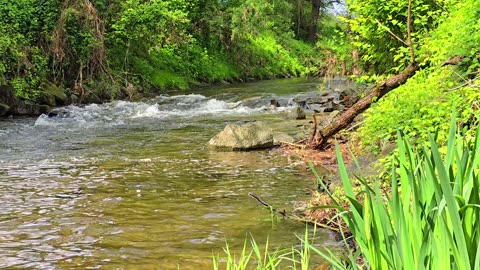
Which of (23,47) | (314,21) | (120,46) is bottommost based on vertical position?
(23,47)

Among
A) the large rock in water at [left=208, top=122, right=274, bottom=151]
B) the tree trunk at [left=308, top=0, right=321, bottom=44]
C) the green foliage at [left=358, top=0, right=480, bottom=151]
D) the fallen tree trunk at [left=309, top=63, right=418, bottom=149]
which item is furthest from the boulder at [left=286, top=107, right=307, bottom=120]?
the tree trunk at [left=308, top=0, right=321, bottom=44]

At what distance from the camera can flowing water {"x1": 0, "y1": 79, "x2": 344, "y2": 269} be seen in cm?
475

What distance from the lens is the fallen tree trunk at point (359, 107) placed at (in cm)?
722

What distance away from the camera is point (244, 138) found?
1017 centimetres

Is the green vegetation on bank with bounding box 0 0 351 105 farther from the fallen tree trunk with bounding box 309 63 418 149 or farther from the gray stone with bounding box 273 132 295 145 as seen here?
the fallen tree trunk with bounding box 309 63 418 149

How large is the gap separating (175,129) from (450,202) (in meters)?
11.5

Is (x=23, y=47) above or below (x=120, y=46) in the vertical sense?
below

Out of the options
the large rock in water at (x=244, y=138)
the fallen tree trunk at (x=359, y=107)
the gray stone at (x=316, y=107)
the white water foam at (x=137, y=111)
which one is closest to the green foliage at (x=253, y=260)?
the fallen tree trunk at (x=359, y=107)

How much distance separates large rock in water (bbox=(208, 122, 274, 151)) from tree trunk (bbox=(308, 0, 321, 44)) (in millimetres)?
34179

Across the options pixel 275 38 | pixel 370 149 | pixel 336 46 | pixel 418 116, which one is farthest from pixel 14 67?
pixel 275 38

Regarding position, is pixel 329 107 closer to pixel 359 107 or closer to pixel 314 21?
pixel 359 107

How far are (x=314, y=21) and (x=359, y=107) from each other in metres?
36.7

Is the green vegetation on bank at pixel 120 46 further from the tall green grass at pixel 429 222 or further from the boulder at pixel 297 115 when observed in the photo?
the tall green grass at pixel 429 222

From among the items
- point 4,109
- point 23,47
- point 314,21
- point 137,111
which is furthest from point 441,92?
point 314,21
